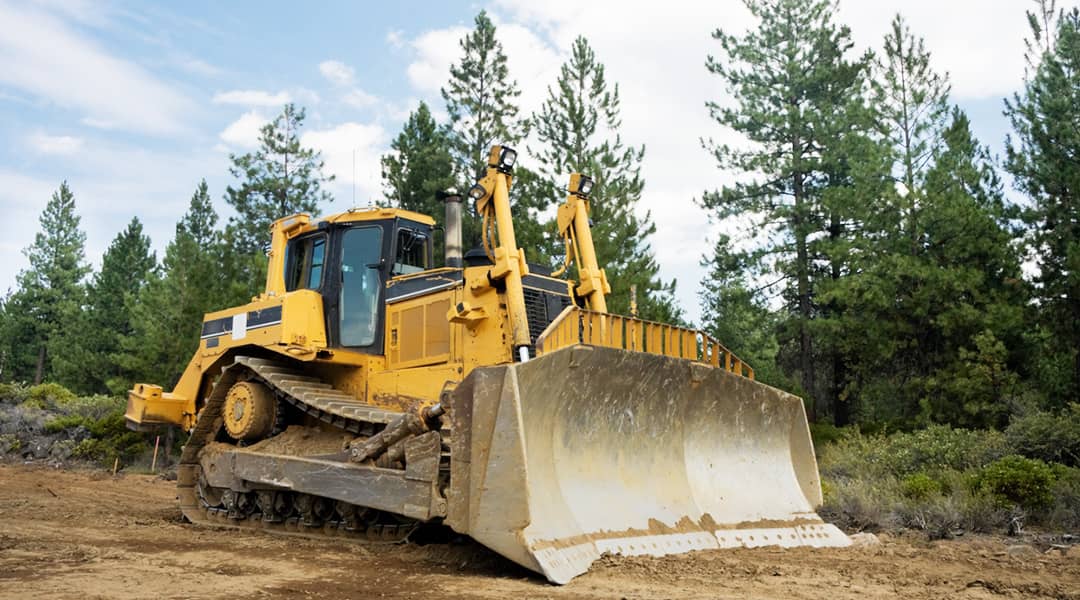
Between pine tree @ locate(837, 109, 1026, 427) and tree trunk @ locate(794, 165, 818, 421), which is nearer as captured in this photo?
pine tree @ locate(837, 109, 1026, 427)

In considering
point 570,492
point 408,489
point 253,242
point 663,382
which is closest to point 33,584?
point 408,489

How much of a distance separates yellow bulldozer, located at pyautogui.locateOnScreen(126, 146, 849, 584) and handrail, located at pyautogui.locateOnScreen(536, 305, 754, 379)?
0.02 meters

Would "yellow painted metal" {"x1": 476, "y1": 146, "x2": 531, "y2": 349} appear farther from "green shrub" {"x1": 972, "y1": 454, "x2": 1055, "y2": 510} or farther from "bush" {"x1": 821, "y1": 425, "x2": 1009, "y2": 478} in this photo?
"bush" {"x1": 821, "y1": 425, "x2": 1009, "y2": 478}

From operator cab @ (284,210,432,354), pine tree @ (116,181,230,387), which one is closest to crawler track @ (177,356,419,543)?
operator cab @ (284,210,432,354)

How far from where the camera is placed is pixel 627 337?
263 inches

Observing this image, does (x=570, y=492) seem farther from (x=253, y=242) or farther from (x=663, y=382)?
(x=253, y=242)

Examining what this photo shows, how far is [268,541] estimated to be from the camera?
7.52 metres

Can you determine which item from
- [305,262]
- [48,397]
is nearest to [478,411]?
[305,262]

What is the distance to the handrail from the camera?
6184mm

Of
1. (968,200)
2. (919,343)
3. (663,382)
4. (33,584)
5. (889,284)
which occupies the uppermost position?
(968,200)

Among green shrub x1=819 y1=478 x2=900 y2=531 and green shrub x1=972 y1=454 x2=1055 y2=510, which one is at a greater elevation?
green shrub x1=972 y1=454 x2=1055 y2=510

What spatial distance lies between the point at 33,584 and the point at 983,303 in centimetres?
1653

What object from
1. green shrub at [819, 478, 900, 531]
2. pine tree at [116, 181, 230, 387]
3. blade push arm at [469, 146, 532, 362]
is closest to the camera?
blade push arm at [469, 146, 532, 362]

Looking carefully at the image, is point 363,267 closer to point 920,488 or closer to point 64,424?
point 920,488
